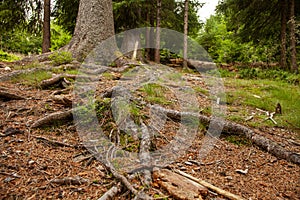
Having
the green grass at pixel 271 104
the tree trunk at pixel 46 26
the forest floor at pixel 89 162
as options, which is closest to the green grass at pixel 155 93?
the forest floor at pixel 89 162

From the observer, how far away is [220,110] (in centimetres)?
419

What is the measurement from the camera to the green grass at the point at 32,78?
4.22 metres

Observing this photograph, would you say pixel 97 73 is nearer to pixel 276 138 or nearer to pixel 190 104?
pixel 190 104

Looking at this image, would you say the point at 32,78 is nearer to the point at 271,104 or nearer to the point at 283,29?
the point at 271,104

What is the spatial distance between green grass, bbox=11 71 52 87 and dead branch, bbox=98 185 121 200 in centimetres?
309

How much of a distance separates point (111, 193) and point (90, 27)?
19.2 ft

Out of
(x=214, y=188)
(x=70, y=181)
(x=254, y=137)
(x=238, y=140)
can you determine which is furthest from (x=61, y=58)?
(x=214, y=188)

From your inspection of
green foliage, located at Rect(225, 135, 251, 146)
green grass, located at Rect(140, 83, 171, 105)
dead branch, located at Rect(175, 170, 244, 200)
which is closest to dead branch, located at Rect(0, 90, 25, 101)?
green grass, located at Rect(140, 83, 171, 105)

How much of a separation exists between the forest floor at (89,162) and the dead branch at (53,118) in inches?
2.1

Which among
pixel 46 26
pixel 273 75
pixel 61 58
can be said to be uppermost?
pixel 46 26

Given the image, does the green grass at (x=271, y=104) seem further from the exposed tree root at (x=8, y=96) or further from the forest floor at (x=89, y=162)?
the exposed tree root at (x=8, y=96)

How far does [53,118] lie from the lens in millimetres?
2807

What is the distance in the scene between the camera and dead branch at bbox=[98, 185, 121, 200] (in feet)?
5.65

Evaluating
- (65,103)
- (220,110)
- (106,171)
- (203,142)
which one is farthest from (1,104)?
(220,110)
